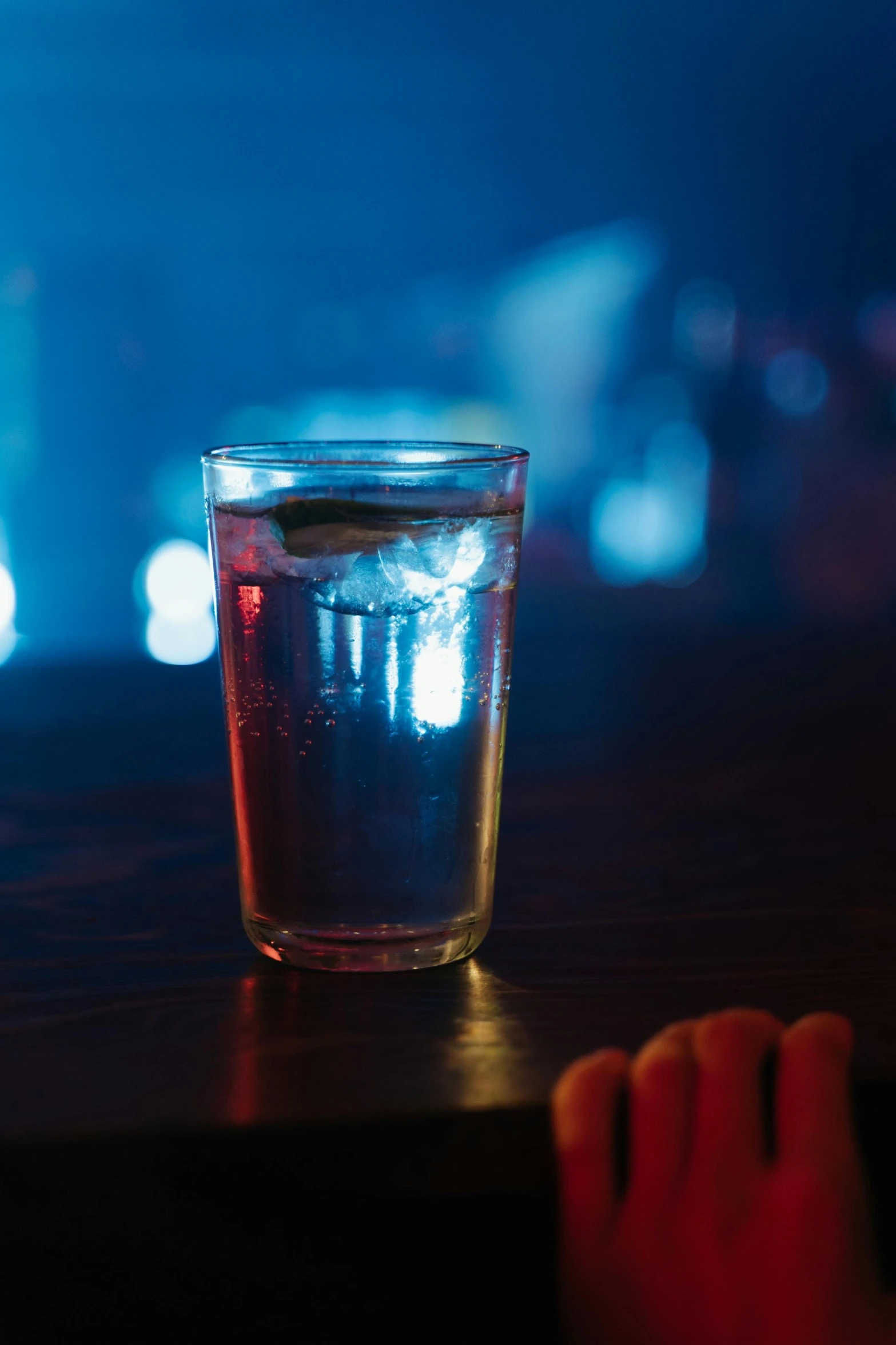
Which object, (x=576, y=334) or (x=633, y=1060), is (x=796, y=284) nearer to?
(x=576, y=334)

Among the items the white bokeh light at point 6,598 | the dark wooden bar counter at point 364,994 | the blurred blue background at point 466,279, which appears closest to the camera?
the dark wooden bar counter at point 364,994

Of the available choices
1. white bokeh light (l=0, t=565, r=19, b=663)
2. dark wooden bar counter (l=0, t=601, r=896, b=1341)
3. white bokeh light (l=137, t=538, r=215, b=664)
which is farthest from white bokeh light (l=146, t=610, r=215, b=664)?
dark wooden bar counter (l=0, t=601, r=896, b=1341)

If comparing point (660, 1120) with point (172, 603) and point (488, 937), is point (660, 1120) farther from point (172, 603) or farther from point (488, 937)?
point (172, 603)

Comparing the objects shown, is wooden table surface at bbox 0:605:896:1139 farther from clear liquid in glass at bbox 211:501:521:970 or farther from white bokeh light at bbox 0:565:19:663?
white bokeh light at bbox 0:565:19:663

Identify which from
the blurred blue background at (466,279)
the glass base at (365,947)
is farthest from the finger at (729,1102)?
the blurred blue background at (466,279)

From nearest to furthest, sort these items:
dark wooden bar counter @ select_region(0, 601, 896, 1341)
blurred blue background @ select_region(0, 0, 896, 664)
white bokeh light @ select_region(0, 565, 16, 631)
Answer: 1. dark wooden bar counter @ select_region(0, 601, 896, 1341)
2. blurred blue background @ select_region(0, 0, 896, 664)
3. white bokeh light @ select_region(0, 565, 16, 631)

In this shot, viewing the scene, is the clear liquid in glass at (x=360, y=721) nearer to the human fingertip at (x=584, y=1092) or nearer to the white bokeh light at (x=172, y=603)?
the human fingertip at (x=584, y=1092)

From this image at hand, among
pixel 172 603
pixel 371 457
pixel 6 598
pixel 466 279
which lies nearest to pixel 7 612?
pixel 6 598
